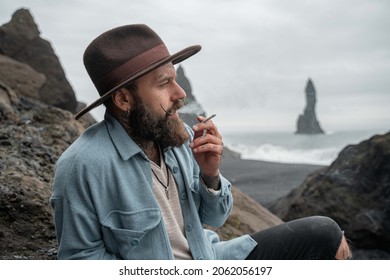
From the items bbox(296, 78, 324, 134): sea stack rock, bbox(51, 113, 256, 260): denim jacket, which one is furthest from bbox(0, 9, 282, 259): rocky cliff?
bbox(296, 78, 324, 134): sea stack rock

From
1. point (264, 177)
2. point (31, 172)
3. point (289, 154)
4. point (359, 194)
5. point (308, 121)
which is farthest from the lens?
point (308, 121)

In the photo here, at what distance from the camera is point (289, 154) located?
58.9 feet

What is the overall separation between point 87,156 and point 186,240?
20.5 inches

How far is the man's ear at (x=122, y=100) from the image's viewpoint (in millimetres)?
1955

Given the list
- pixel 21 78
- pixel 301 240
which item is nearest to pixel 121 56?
pixel 301 240

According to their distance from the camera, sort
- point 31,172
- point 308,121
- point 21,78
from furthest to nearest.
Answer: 1. point 308,121
2. point 21,78
3. point 31,172

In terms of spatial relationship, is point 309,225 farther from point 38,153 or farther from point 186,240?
point 38,153

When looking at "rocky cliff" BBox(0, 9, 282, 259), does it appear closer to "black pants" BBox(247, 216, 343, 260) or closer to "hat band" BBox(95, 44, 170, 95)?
"black pants" BBox(247, 216, 343, 260)

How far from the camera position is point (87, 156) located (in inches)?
71.3

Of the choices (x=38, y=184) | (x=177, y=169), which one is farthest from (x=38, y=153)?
(x=177, y=169)

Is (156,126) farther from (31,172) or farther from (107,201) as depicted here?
(31,172)

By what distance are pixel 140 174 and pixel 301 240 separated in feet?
2.44

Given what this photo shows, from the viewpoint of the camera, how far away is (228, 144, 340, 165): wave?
17277 millimetres

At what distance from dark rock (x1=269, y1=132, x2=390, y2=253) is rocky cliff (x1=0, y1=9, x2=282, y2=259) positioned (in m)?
1.43
